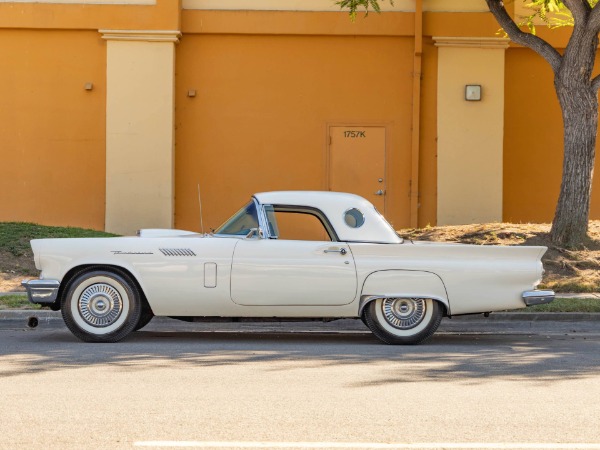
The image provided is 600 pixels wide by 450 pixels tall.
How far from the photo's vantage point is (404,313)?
10.6 metres

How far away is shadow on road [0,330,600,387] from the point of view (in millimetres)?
8930

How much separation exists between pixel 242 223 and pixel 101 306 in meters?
1.56

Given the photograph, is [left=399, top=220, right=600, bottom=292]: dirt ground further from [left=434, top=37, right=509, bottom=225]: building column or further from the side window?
the side window

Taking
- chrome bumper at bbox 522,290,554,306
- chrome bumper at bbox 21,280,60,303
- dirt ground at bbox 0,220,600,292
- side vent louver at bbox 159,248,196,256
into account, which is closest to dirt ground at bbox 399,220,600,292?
dirt ground at bbox 0,220,600,292

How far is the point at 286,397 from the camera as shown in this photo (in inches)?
301

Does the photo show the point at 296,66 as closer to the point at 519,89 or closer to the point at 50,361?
the point at 519,89

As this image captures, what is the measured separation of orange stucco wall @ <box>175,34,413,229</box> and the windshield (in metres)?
9.50

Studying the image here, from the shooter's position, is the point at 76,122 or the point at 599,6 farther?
the point at 76,122

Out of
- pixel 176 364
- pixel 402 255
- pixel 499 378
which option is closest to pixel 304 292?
pixel 402 255

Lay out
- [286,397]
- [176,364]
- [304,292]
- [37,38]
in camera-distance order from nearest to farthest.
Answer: [286,397] → [176,364] → [304,292] → [37,38]

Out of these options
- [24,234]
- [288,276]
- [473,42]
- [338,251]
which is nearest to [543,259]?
[473,42]

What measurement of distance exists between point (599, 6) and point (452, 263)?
7.28m

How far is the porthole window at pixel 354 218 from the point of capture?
1075cm

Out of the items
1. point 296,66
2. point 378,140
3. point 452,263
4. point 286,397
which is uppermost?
point 296,66
